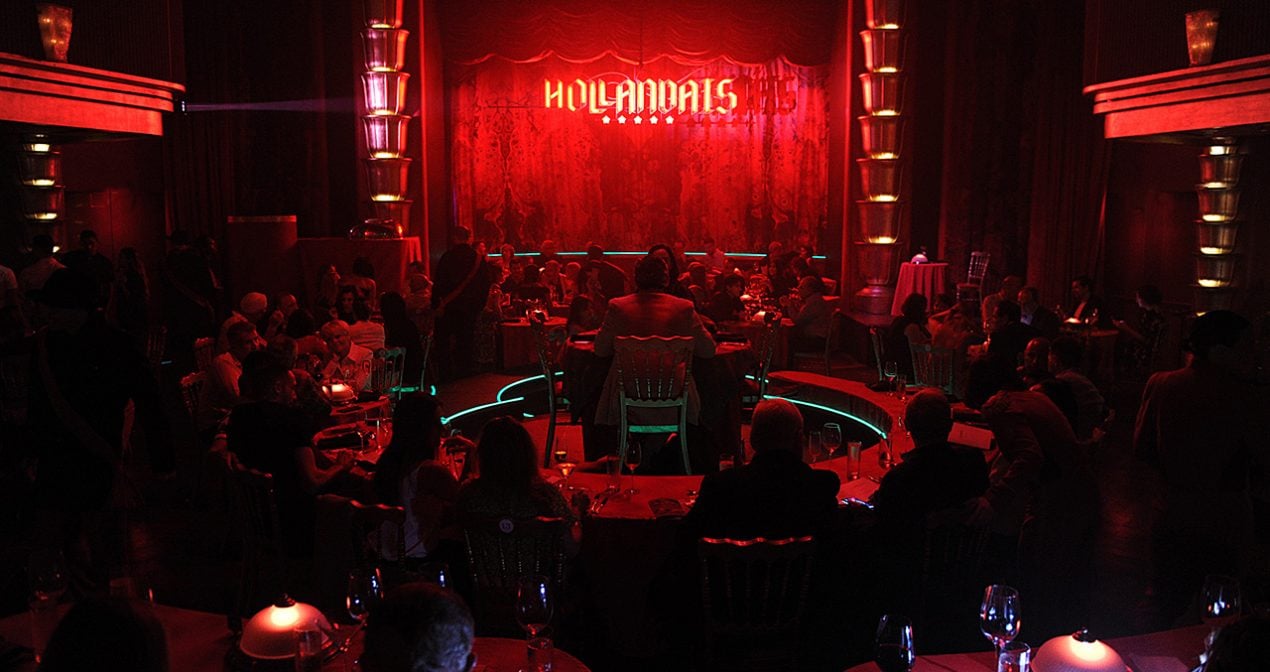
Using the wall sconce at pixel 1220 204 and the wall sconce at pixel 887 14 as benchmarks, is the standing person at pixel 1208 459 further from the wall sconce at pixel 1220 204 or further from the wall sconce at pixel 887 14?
the wall sconce at pixel 887 14

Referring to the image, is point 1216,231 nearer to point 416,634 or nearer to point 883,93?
point 883,93

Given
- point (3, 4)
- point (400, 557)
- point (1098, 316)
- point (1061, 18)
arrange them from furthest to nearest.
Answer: point (1061, 18) → point (1098, 316) → point (3, 4) → point (400, 557)

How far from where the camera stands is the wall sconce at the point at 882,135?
12641mm

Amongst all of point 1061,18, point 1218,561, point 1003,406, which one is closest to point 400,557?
point 1003,406

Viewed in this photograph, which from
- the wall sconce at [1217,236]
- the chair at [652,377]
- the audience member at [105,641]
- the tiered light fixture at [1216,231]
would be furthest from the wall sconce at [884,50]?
the audience member at [105,641]

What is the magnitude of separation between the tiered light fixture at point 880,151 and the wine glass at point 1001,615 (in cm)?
1048

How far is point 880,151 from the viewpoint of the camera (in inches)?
501

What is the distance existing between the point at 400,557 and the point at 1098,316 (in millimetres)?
7663

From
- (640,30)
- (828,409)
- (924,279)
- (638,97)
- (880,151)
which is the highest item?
(640,30)

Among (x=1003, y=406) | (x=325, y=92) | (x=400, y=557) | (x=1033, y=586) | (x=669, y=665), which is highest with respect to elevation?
(x=325, y=92)

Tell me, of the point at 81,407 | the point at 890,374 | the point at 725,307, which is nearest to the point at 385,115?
the point at 725,307

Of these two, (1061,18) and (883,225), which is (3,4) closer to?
(883,225)

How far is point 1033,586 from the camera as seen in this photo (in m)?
4.22

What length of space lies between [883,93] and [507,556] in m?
10.2
